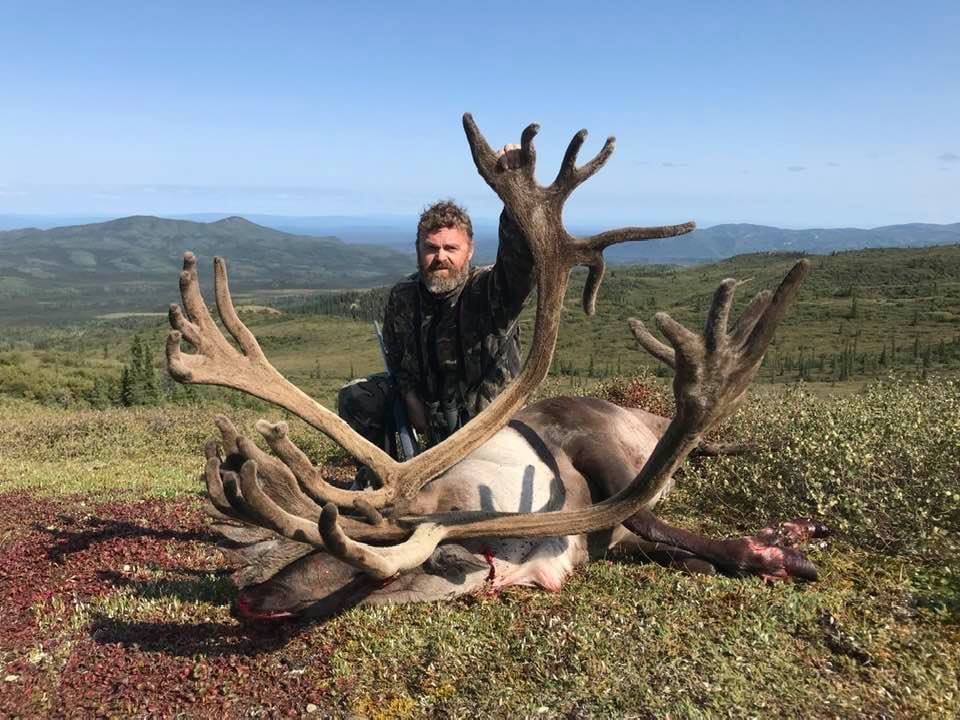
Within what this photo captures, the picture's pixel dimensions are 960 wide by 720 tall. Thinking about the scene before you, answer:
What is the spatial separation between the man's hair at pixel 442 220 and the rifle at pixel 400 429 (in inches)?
54.8

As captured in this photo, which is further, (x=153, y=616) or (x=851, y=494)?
(x=851, y=494)

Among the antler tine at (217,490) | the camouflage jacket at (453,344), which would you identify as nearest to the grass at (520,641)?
the antler tine at (217,490)

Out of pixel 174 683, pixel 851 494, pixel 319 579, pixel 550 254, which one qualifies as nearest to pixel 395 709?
pixel 319 579

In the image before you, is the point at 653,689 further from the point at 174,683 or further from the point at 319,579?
the point at 174,683

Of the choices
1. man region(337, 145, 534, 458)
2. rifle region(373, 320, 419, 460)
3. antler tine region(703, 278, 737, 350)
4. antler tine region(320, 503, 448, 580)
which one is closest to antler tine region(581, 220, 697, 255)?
antler tine region(703, 278, 737, 350)

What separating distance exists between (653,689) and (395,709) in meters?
1.27

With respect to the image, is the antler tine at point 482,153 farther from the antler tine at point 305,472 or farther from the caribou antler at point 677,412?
the antler tine at point 305,472

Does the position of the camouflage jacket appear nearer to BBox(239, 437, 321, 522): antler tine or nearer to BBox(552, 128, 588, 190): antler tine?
BBox(552, 128, 588, 190): antler tine

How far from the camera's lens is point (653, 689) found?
3.80 m

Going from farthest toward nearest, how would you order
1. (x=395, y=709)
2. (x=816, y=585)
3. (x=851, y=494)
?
(x=851, y=494)
(x=816, y=585)
(x=395, y=709)

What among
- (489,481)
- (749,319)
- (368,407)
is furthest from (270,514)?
(368,407)

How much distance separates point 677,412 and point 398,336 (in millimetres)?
3225

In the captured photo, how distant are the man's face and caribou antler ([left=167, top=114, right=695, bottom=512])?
1492mm

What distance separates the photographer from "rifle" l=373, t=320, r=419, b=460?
22.6ft
